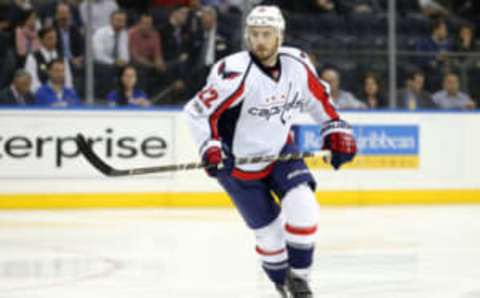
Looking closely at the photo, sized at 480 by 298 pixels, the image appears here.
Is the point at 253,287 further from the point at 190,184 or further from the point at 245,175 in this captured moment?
the point at 190,184

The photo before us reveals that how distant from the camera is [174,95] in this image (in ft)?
38.0

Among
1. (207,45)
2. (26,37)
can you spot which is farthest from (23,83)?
(207,45)

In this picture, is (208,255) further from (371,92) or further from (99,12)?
(371,92)

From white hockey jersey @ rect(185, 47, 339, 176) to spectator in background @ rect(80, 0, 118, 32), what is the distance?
245 inches

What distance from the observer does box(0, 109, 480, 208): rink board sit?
11188mm

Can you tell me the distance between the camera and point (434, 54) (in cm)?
1248

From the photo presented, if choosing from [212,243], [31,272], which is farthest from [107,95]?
[31,272]

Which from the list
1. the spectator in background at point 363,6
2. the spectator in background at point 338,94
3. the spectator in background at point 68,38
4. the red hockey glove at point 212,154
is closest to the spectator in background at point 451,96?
the spectator in background at point 338,94

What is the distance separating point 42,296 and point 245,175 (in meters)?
1.23

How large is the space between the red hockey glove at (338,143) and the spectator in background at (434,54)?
7212mm

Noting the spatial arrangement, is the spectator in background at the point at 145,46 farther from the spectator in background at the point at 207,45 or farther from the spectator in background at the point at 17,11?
the spectator in background at the point at 17,11

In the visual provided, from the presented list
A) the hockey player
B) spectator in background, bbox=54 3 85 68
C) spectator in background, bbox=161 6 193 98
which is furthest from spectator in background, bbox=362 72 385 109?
the hockey player

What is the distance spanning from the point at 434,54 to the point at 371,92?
97 centimetres

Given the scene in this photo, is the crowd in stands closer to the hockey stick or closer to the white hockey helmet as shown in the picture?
the hockey stick
